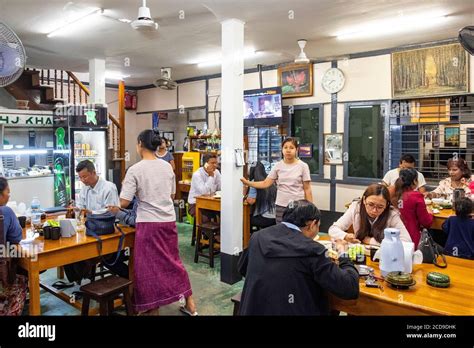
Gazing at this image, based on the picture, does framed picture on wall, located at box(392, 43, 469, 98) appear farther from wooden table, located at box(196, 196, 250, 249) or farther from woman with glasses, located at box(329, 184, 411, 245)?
woman with glasses, located at box(329, 184, 411, 245)

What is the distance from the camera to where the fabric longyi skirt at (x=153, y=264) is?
308 centimetres

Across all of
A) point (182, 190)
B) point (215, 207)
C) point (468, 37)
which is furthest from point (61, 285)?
point (468, 37)

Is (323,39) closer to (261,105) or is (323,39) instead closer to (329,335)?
(261,105)

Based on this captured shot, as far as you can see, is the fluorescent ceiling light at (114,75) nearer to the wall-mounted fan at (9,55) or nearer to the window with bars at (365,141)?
the window with bars at (365,141)

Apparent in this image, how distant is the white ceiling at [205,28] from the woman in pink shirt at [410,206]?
6.25ft

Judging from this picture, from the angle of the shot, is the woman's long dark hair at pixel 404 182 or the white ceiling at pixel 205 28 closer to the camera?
the woman's long dark hair at pixel 404 182

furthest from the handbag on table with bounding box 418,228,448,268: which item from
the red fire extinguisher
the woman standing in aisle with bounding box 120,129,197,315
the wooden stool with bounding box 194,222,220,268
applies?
the red fire extinguisher

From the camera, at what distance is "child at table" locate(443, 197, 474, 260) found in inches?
125

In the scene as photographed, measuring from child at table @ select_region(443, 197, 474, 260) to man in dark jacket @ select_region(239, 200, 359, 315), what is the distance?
1.90 m

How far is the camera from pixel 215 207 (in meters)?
4.94

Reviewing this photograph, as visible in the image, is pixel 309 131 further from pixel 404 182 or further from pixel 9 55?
pixel 9 55

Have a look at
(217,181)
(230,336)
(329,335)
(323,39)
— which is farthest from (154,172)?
(323,39)

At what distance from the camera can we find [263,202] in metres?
4.86

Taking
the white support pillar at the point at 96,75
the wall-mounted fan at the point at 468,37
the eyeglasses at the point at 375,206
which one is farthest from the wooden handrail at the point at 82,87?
the wall-mounted fan at the point at 468,37
